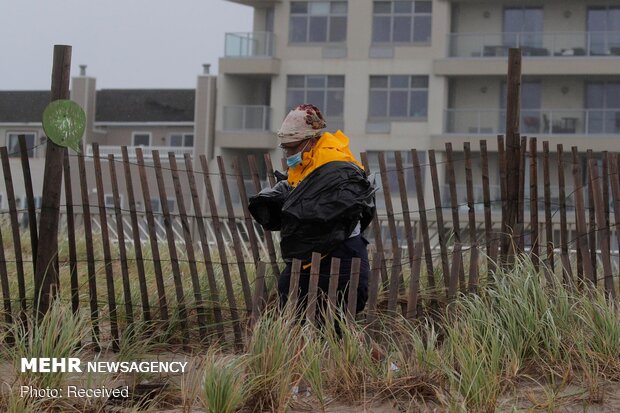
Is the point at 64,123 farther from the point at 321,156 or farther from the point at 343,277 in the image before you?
the point at 343,277

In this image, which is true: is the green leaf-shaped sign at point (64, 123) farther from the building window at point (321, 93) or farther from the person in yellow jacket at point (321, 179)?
the building window at point (321, 93)

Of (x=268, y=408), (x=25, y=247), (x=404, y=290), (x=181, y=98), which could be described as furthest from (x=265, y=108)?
(x=268, y=408)

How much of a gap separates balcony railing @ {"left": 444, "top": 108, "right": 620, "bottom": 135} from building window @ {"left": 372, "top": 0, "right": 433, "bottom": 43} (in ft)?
12.5

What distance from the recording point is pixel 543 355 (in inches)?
296

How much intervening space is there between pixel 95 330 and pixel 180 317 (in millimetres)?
611

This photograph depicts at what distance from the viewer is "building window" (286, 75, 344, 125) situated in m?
46.3

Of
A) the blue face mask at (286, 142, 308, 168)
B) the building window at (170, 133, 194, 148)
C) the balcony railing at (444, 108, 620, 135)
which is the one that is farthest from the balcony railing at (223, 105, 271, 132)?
the blue face mask at (286, 142, 308, 168)

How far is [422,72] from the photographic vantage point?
4547 cm

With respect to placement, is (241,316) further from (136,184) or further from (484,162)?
(136,184)

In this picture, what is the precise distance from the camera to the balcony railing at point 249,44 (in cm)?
4681

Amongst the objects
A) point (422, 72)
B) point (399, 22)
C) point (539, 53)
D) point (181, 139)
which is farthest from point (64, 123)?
point (181, 139)

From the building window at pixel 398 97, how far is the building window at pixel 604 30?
6.07 metres

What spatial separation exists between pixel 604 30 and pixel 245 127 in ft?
44.5

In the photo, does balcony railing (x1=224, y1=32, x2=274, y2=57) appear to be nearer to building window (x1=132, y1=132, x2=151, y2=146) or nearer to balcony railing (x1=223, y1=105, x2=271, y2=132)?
balcony railing (x1=223, y1=105, x2=271, y2=132)
